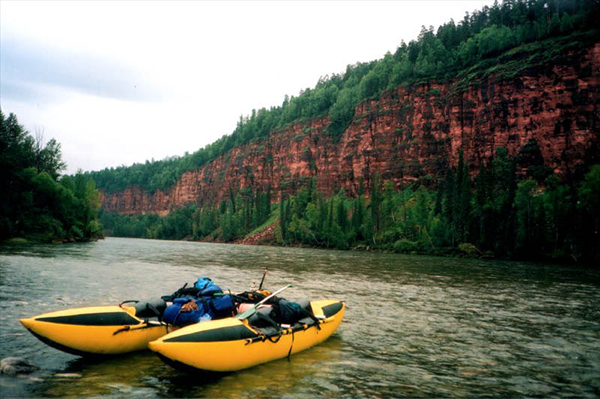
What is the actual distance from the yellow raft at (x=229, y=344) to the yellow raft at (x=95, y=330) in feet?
5.82

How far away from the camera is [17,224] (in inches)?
2213

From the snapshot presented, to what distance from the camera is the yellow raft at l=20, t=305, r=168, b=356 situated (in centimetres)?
817

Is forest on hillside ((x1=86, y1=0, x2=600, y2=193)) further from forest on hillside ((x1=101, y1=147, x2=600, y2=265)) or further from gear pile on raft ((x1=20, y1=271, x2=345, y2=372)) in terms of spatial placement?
gear pile on raft ((x1=20, y1=271, x2=345, y2=372))

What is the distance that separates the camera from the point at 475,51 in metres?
115

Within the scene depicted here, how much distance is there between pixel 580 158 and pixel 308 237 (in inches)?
2525

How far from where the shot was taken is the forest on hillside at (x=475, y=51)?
318 ft

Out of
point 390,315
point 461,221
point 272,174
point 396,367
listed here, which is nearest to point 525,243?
point 461,221

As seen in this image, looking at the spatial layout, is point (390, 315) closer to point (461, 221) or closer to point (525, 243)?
point (525, 243)

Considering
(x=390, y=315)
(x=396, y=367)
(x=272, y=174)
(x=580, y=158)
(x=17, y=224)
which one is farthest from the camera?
(x=272, y=174)

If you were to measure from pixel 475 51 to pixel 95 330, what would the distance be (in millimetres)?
129111

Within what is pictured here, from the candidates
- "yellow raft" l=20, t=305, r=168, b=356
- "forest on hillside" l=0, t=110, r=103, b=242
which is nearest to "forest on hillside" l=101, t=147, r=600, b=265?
"forest on hillside" l=0, t=110, r=103, b=242

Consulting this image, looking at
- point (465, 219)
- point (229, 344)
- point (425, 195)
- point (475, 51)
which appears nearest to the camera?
point (229, 344)

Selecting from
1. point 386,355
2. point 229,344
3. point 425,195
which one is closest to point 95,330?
point 229,344

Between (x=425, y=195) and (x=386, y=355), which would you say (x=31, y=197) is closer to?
(x=386, y=355)
